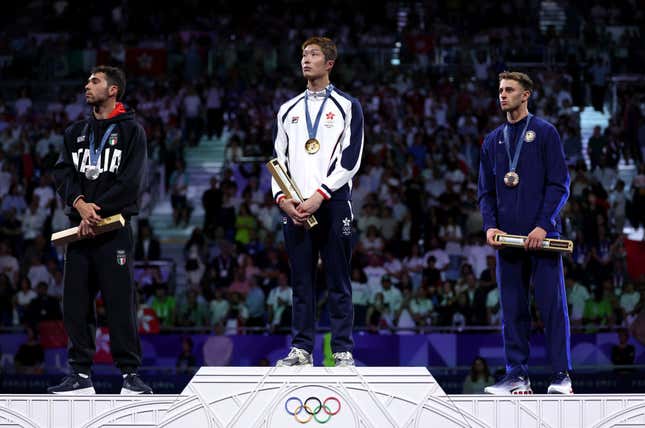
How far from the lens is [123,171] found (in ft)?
25.1

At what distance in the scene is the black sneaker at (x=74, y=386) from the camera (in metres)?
7.33

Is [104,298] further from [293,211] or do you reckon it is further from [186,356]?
[186,356]

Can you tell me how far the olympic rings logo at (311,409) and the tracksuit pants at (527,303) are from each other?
1483 millimetres

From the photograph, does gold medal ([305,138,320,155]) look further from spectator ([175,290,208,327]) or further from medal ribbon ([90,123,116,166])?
spectator ([175,290,208,327])

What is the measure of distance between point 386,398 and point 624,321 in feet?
25.3

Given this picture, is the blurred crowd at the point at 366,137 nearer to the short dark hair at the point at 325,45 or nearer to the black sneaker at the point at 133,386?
the black sneaker at the point at 133,386

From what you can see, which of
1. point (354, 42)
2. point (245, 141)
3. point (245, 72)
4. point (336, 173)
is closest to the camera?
point (336, 173)

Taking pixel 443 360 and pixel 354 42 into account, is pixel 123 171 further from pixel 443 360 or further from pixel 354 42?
pixel 354 42

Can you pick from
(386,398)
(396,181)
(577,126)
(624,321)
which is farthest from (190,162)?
(386,398)

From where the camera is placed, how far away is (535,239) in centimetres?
733

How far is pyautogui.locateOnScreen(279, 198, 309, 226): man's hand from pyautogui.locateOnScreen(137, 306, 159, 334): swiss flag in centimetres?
690

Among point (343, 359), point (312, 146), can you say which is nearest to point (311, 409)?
point (343, 359)

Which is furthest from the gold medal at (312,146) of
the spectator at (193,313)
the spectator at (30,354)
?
the spectator at (30,354)

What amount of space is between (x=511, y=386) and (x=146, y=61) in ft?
58.0
